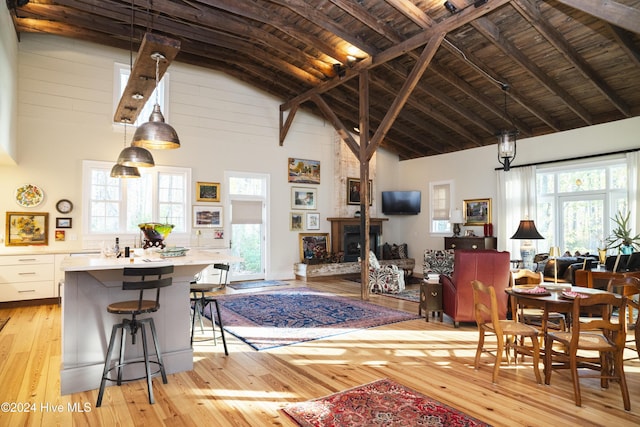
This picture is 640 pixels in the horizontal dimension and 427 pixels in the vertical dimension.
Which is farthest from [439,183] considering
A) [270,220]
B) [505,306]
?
[505,306]

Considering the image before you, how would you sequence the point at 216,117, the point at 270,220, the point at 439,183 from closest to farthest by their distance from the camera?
1. the point at 216,117
2. the point at 270,220
3. the point at 439,183

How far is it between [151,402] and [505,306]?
434 centimetres

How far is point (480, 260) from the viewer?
5.16m

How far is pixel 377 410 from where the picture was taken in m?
3.04

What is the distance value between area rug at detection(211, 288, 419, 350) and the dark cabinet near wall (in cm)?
347

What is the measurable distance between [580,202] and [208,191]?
7.60 m

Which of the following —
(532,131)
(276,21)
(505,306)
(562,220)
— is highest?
(276,21)

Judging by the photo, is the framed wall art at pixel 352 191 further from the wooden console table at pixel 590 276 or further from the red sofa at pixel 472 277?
the wooden console table at pixel 590 276

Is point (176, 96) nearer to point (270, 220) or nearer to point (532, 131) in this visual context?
point (270, 220)

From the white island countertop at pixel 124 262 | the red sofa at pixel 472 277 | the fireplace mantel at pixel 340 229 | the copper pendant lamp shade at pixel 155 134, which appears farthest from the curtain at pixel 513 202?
the copper pendant lamp shade at pixel 155 134

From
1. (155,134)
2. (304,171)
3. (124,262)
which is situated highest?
(304,171)

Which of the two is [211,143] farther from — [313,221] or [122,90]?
[313,221]

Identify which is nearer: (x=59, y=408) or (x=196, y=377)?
(x=59, y=408)

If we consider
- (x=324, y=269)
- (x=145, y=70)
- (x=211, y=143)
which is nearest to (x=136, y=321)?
(x=145, y=70)
